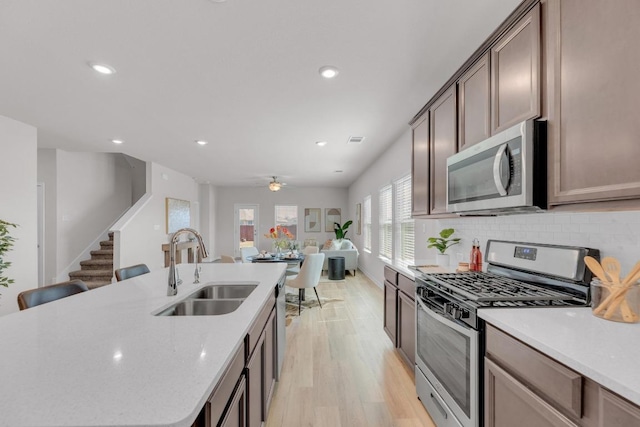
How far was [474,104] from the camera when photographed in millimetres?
1873

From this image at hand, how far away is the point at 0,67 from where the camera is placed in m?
2.24

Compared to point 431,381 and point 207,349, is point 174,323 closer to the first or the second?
point 207,349

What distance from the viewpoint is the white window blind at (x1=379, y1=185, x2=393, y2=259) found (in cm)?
520

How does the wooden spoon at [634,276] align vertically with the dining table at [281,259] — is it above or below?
above

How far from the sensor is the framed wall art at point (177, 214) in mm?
6564

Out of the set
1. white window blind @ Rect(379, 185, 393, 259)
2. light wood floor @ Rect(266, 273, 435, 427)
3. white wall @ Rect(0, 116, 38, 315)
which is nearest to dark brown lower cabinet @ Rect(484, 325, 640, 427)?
light wood floor @ Rect(266, 273, 435, 427)

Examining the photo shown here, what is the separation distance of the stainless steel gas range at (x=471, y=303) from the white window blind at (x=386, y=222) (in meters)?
3.06

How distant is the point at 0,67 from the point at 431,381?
3953mm

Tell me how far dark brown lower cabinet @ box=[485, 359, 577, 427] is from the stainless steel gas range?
0.23 feet

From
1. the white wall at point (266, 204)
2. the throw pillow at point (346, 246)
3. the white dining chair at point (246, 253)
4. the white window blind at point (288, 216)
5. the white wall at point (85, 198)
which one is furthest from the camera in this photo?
the white window blind at point (288, 216)

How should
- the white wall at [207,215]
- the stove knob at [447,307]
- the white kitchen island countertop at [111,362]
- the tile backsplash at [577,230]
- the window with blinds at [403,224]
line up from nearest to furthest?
the white kitchen island countertop at [111,362] < the tile backsplash at [577,230] < the stove knob at [447,307] < the window with blinds at [403,224] < the white wall at [207,215]

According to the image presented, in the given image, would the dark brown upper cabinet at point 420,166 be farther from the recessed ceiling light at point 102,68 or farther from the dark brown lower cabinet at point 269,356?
the recessed ceiling light at point 102,68

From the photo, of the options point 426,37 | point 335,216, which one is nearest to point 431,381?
point 426,37

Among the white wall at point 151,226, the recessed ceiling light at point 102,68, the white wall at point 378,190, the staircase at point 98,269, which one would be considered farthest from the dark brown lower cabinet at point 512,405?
the staircase at point 98,269
